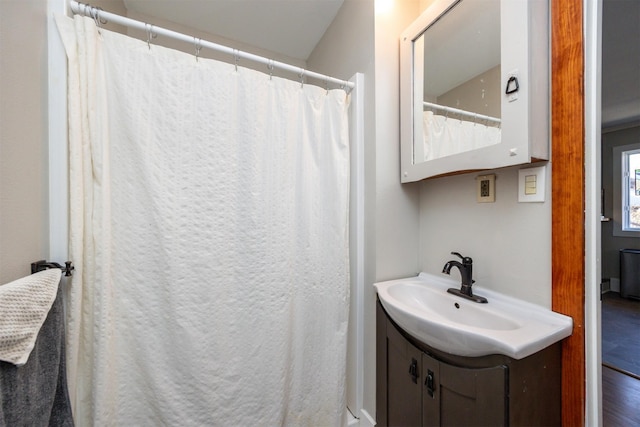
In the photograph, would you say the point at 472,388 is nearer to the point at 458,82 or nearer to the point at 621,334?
the point at 458,82

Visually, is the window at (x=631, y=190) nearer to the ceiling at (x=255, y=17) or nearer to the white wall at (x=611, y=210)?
the white wall at (x=611, y=210)

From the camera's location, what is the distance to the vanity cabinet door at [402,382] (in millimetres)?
954

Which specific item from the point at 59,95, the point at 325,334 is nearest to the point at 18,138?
the point at 59,95

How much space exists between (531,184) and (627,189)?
4.23 m

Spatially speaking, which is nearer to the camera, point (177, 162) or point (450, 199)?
point (177, 162)

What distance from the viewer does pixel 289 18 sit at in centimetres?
162

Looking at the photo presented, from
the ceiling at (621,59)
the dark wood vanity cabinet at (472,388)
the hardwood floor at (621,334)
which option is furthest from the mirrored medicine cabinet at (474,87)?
the hardwood floor at (621,334)

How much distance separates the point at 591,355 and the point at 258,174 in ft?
4.34

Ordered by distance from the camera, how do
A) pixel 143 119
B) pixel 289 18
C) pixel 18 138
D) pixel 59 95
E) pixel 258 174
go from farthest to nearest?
pixel 289 18 → pixel 258 174 → pixel 143 119 → pixel 59 95 → pixel 18 138

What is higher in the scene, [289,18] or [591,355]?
[289,18]

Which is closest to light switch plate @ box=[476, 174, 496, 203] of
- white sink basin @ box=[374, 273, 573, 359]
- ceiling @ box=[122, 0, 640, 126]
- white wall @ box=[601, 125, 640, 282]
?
white sink basin @ box=[374, 273, 573, 359]

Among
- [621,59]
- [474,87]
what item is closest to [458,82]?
[474,87]

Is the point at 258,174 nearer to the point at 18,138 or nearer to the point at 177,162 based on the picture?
the point at 177,162

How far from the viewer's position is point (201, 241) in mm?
1024
